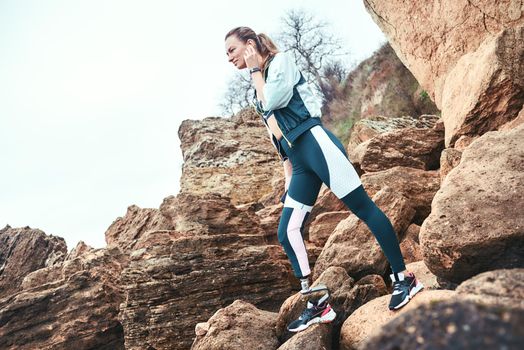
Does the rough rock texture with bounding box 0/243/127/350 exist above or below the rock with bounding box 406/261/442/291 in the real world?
above

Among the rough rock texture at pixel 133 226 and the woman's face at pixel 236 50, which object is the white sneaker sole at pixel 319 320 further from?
the rough rock texture at pixel 133 226

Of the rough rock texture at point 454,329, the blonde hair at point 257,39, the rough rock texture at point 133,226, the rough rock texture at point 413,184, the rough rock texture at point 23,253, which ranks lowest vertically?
the rough rock texture at point 454,329

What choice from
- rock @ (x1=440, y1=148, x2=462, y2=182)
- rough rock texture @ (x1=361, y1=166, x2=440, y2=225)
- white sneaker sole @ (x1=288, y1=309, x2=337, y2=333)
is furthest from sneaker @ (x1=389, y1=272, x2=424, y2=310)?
rough rock texture @ (x1=361, y1=166, x2=440, y2=225)

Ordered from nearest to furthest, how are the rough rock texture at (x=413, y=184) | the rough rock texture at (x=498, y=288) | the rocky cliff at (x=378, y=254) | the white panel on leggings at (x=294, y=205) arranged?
1. the rough rock texture at (x=498, y=288)
2. the rocky cliff at (x=378, y=254)
3. the white panel on leggings at (x=294, y=205)
4. the rough rock texture at (x=413, y=184)

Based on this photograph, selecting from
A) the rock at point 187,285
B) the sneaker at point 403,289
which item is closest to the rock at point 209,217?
the rock at point 187,285

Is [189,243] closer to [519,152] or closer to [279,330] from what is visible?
[279,330]

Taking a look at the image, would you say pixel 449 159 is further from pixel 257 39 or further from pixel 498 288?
pixel 498 288

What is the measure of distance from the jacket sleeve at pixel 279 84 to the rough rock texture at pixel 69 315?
6.29 meters

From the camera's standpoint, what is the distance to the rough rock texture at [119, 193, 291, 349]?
20.6 ft

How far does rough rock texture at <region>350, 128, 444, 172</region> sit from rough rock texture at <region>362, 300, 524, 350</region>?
7361mm

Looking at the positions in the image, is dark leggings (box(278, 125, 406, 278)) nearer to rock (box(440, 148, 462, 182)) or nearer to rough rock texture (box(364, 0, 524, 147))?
rock (box(440, 148, 462, 182))

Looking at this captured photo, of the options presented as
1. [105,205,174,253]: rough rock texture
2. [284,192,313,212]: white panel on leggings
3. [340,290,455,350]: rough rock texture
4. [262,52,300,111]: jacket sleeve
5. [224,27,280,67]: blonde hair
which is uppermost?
[105,205,174,253]: rough rock texture

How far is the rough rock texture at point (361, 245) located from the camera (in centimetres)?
491

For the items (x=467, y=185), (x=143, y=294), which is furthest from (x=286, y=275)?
(x=467, y=185)
